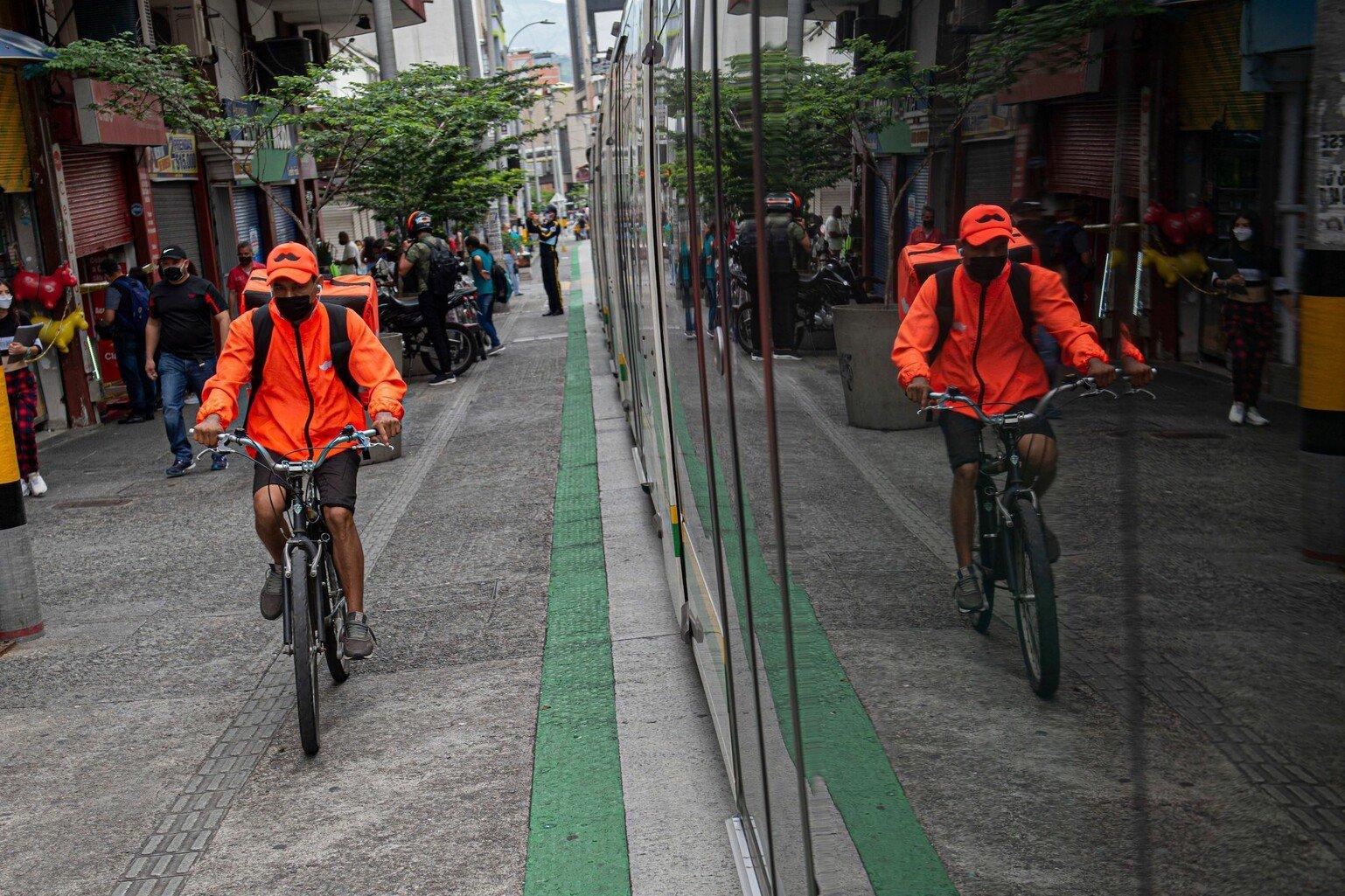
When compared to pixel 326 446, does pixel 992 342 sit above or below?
above

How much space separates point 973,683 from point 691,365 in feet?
6.41

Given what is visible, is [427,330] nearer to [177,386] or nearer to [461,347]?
[461,347]

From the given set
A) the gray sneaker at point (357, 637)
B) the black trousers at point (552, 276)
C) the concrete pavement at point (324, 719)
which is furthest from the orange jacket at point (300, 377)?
the black trousers at point (552, 276)

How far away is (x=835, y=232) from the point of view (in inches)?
68.1

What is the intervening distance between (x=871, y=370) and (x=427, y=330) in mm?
14356

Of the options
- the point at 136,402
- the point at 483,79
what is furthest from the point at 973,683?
the point at 483,79

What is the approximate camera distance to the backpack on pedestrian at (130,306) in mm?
13742

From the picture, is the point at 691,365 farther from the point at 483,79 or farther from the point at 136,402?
the point at 483,79

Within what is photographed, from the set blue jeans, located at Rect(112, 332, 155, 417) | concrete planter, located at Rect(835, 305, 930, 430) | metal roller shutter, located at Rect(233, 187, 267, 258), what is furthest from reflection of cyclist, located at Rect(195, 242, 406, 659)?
metal roller shutter, located at Rect(233, 187, 267, 258)

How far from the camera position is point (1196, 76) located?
3.38ft

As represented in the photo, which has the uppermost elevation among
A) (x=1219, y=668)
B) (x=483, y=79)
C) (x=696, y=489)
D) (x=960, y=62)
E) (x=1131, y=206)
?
(x=483, y=79)

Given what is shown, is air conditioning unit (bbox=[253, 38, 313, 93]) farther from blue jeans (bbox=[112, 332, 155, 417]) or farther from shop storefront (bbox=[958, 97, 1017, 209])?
shop storefront (bbox=[958, 97, 1017, 209])

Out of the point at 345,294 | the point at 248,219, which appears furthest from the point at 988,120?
the point at 248,219

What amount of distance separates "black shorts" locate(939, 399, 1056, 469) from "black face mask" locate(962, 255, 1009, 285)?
126 mm
